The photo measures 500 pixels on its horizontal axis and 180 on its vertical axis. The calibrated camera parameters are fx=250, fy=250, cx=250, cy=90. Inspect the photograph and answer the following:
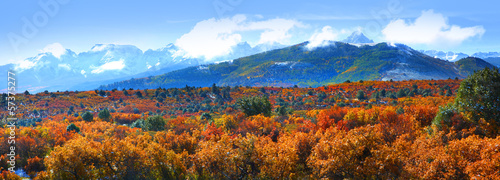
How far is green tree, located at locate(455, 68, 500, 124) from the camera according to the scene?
79.0 ft

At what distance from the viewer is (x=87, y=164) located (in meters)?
19.3

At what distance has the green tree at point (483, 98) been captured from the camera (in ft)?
79.0

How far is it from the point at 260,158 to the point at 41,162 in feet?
66.6

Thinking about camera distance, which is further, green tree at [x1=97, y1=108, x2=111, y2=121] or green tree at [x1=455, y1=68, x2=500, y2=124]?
green tree at [x1=97, y1=108, x2=111, y2=121]

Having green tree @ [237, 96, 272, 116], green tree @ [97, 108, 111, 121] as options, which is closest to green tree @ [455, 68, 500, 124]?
green tree @ [237, 96, 272, 116]

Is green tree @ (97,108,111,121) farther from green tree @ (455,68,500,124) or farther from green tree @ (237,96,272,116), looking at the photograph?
green tree @ (455,68,500,124)

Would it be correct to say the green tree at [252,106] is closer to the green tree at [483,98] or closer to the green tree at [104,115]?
the green tree at [483,98]

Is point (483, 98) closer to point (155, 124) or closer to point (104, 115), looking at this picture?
point (155, 124)

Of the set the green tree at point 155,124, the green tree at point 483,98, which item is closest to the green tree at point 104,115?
the green tree at point 155,124

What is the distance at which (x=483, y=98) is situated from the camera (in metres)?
24.6

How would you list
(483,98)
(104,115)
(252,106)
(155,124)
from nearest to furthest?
(483,98)
(155,124)
(252,106)
(104,115)

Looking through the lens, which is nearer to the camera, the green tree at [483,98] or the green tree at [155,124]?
the green tree at [483,98]

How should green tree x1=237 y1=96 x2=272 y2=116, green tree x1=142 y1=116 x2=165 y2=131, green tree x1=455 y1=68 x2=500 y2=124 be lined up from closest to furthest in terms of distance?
green tree x1=455 y1=68 x2=500 y2=124 → green tree x1=142 y1=116 x2=165 y2=131 → green tree x1=237 y1=96 x2=272 y2=116

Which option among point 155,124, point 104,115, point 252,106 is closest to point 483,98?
point 252,106
